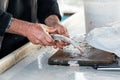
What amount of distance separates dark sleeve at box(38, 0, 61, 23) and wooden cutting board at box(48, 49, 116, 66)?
31 centimetres

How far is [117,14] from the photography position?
42.0 inches

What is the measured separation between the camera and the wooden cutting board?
83 centimetres

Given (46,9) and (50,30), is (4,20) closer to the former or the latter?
(50,30)

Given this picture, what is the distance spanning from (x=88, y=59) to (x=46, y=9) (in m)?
0.42

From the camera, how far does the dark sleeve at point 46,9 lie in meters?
1.19

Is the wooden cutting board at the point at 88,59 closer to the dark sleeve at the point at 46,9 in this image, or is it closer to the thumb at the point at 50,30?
the thumb at the point at 50,30

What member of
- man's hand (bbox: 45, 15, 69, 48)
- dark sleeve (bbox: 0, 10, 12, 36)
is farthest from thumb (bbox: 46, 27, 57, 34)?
dark sleeve (bbox: 0, 10, 12, 36)

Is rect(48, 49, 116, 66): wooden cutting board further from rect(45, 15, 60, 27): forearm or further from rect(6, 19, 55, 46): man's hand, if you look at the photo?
rect(45, 15, 60, 27): forearm

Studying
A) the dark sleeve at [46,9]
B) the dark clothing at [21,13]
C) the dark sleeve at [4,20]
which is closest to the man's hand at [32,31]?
the dark sleeve at [4,20]

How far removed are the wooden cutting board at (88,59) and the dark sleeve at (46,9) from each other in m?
0.31

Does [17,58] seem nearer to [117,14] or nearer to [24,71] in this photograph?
[24,71]

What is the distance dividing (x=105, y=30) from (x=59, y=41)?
0.48 ft

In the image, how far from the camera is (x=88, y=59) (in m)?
0.85

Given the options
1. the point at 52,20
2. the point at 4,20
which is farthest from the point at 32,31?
the point at 52,20
